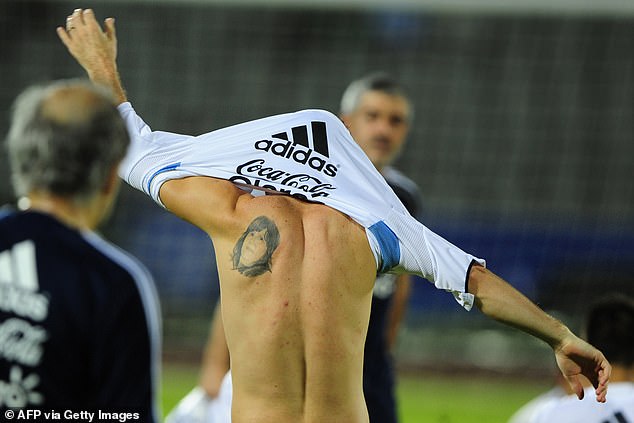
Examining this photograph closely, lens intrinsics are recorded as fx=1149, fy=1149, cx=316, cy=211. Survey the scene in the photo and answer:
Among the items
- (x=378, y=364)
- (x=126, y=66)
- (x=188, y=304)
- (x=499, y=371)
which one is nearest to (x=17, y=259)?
(x=378, y=364)

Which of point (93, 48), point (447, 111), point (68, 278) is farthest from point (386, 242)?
point (447, 111)

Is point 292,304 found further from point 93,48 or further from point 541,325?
point 93,48

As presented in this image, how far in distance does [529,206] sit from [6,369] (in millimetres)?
16571

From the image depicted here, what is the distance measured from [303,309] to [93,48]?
4.17 feet

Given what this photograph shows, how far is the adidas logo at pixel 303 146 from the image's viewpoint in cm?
372

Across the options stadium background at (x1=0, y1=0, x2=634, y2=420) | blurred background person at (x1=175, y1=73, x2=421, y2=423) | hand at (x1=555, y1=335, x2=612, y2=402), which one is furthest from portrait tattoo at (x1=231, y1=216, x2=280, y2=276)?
stadium background at (x1=0, y1=0, x2=634, y2=420)

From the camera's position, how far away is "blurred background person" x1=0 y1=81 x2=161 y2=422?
274 centimetres

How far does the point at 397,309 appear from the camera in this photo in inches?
268

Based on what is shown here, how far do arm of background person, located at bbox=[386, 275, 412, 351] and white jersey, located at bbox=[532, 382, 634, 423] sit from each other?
2.09m

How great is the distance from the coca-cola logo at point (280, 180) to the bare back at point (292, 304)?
0.04 meters

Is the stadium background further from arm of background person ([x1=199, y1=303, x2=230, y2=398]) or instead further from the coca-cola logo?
the coca-cola logo

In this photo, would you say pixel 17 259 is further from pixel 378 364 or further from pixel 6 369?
pixel 378 364

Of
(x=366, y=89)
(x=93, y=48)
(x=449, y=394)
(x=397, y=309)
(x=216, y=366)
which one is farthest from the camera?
(x=449, y=394)
